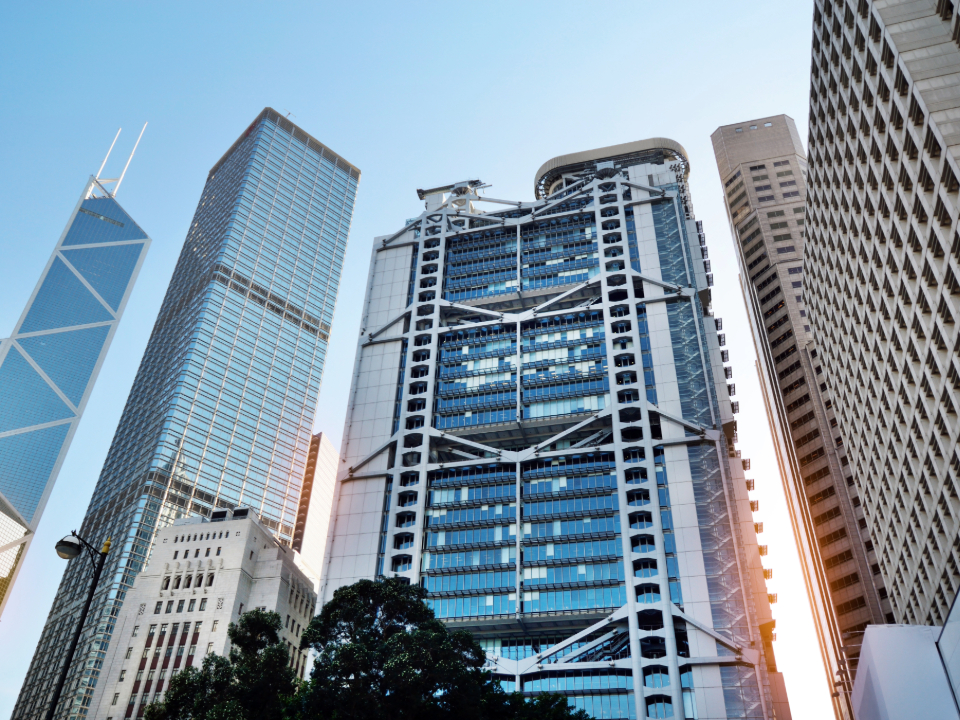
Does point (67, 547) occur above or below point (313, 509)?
below

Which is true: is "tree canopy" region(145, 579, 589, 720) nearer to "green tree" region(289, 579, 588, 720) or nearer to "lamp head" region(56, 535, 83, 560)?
"green tree" region(289, 579, 588, 720)

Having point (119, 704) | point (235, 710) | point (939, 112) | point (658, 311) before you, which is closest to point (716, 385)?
point (658, 311)

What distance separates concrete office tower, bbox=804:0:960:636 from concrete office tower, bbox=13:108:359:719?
92.3 m

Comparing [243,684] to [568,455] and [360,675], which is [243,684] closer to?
[360,675]

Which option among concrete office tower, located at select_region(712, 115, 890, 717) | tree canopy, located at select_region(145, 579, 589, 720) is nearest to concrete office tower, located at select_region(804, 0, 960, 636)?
tree canopy, located at select_region(145, 579, 589, 720)

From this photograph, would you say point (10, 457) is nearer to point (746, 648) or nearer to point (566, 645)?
point (566, 645)

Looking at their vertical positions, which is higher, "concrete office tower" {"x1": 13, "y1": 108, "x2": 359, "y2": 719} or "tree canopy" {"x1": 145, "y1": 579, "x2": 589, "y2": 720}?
"concrete office tower" {"x1": 13, "y1": 108, "x2": 359, "y2": 719}

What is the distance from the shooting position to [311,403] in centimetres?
17525

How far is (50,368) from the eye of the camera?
6796 inches

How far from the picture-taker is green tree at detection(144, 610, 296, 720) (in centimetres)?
4081

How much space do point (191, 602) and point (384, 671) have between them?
238ft

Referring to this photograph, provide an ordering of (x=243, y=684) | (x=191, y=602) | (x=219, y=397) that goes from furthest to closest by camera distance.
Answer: (x=219, y=397), (x=191, y=602), (x=243, y=684)

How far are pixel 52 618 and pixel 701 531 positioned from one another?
12874 cm

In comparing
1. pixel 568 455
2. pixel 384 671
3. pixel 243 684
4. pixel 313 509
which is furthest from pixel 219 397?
pixel 384 671
